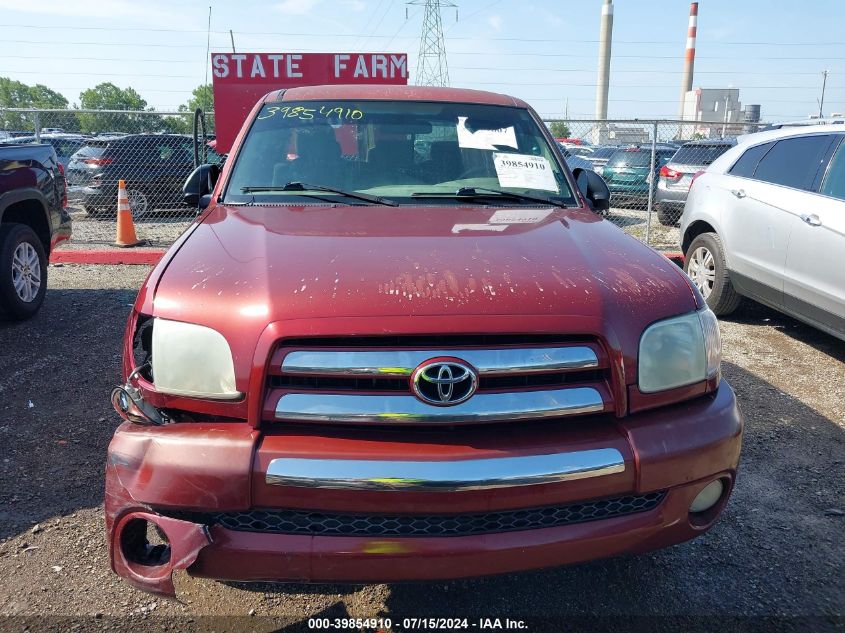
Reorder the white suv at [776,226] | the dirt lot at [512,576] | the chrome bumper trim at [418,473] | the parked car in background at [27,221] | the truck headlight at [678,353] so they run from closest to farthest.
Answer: the chrome bumper trim at [418,473] < the truck headlight at [678,353] < the dirt lot at [512,576] < the white suv at [776,226] < the parked car in background at [27,221]

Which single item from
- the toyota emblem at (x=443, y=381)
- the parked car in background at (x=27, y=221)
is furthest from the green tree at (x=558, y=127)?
the toyota emblem at (x=443, y=381)

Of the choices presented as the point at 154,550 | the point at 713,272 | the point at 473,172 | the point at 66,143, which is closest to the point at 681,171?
the point at 713,272

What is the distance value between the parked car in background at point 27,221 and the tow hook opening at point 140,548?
4393mm

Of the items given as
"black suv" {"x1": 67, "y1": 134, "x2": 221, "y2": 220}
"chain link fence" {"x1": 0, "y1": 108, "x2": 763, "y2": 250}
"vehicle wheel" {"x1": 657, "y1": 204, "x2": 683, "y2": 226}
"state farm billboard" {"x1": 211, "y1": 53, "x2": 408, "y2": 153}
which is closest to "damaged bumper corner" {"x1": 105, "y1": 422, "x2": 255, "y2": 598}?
"chain link fence" {"x1": 0, "y1": 108, "x2": 763, "y2": 250}

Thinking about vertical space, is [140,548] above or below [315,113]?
below

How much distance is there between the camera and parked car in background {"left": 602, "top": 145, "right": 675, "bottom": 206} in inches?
538

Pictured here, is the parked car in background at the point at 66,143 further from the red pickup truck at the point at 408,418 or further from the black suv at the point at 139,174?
the red pickup truck at the point at 408,418

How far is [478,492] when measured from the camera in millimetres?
1888

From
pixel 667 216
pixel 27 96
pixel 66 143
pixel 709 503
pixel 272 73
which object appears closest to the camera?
pixel 709 503

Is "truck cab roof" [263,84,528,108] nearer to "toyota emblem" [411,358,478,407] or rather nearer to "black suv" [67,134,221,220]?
"toyota emblem" [411,358,478,407]

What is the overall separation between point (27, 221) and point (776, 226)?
20.6ft

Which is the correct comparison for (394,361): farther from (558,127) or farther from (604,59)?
(604,59)

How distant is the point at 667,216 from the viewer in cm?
1226

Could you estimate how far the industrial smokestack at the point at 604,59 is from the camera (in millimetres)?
71250
